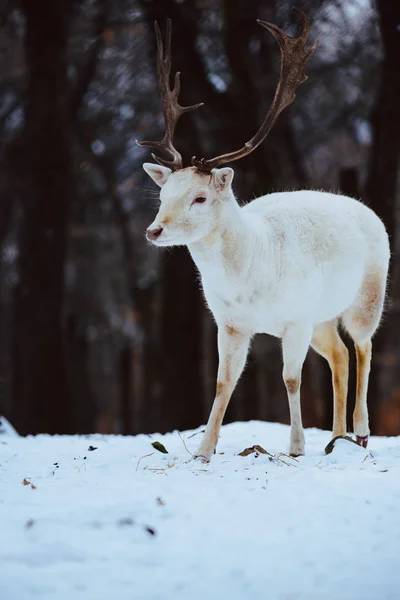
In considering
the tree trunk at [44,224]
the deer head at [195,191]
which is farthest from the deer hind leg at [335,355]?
the tree trunk at [44,224]

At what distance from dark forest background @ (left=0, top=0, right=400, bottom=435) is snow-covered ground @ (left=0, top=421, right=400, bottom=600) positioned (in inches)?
174

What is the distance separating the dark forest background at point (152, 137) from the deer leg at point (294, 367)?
3189 millimetres

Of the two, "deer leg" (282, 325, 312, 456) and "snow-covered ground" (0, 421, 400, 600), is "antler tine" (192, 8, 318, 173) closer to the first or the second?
"deer leg" (282, 325, 312, 456)

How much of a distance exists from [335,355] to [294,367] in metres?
1.16

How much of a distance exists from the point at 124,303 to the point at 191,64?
1396 centimetres

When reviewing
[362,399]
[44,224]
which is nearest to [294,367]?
[362,399]

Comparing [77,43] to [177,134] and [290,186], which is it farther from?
[290,186]

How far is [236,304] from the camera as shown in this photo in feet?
19.7

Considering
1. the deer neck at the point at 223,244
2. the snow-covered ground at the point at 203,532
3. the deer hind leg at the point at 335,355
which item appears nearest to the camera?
the snow-covered ground at the point at 203,532

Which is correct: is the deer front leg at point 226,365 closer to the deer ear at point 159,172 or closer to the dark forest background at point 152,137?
the deer ear at point 159,172

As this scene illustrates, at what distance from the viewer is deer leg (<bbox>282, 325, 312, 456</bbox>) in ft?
20.0

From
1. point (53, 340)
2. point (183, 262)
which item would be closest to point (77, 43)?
point (183, 262)

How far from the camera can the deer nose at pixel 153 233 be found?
5.52 m

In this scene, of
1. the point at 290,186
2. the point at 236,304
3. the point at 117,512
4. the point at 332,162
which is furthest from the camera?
the point at 332,162
